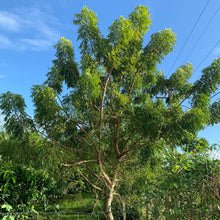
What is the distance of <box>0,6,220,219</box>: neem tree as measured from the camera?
443cm

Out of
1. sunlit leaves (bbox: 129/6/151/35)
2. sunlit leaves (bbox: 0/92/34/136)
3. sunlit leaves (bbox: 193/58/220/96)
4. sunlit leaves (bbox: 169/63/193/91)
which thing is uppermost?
sunlit leaves (bbox: 129/6/151/35)

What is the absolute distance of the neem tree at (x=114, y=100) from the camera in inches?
174

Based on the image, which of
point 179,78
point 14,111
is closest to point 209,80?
point 179,78

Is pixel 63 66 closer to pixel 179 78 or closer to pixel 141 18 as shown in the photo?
pixel 141 18

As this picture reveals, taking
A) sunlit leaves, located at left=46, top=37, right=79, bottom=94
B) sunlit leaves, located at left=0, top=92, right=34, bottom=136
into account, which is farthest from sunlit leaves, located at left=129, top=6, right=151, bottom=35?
sunlit leaves, located at left=0, top=92, right=34, bottom=136

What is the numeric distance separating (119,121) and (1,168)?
3.27m

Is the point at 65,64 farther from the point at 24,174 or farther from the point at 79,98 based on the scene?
the point at 24,174

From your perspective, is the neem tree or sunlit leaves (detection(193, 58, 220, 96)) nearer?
the neem tree

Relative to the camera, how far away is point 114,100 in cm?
520

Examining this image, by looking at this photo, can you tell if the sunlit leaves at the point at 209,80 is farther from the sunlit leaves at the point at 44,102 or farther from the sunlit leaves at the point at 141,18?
the sunlit leaves at the point at 44,102

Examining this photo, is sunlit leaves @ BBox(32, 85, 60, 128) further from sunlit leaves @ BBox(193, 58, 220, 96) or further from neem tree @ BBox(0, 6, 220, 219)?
sunlit leaves @ BBox(193, 58, 220, 96)

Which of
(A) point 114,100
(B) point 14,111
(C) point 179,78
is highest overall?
(C) point 179,78

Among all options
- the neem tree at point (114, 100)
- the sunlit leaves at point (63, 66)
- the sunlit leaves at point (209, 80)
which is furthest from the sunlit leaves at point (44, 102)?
the sunlit leaves at point (209, 80)

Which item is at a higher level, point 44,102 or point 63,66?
point 63,66
